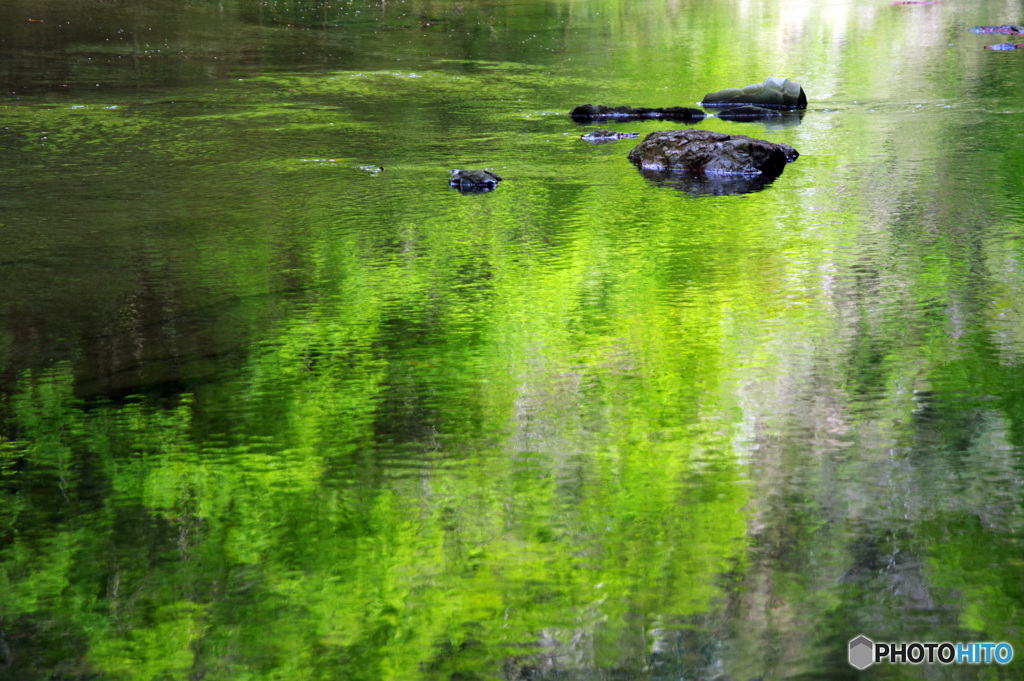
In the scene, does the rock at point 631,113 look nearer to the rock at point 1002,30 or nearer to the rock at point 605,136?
the rock at point 605,136

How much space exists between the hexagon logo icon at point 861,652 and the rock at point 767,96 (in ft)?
37.5

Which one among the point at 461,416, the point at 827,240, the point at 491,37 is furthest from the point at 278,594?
the point at 491,37

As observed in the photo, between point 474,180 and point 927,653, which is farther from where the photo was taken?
point 474,180

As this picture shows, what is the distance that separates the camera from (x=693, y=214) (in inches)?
342

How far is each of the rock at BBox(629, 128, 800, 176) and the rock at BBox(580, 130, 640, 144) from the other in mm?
1133

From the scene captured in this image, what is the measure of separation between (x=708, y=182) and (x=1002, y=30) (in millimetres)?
16367

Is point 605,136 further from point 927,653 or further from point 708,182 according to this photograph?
point 927,653

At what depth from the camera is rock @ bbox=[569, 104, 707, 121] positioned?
13.2 m

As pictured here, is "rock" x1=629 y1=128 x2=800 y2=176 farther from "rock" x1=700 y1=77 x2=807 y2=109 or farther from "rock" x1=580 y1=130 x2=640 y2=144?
"rock" x1=700 y1=77 x2=807 y2=109

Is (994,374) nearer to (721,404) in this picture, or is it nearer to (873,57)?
(721,404)

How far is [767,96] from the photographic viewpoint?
544 inches

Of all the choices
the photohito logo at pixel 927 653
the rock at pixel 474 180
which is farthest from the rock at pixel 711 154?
the photohito logo at pixel 927 653

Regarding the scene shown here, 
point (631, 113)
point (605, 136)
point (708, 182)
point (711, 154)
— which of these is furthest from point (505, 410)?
A: point (631, 113)

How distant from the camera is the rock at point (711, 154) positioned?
10242 mm
